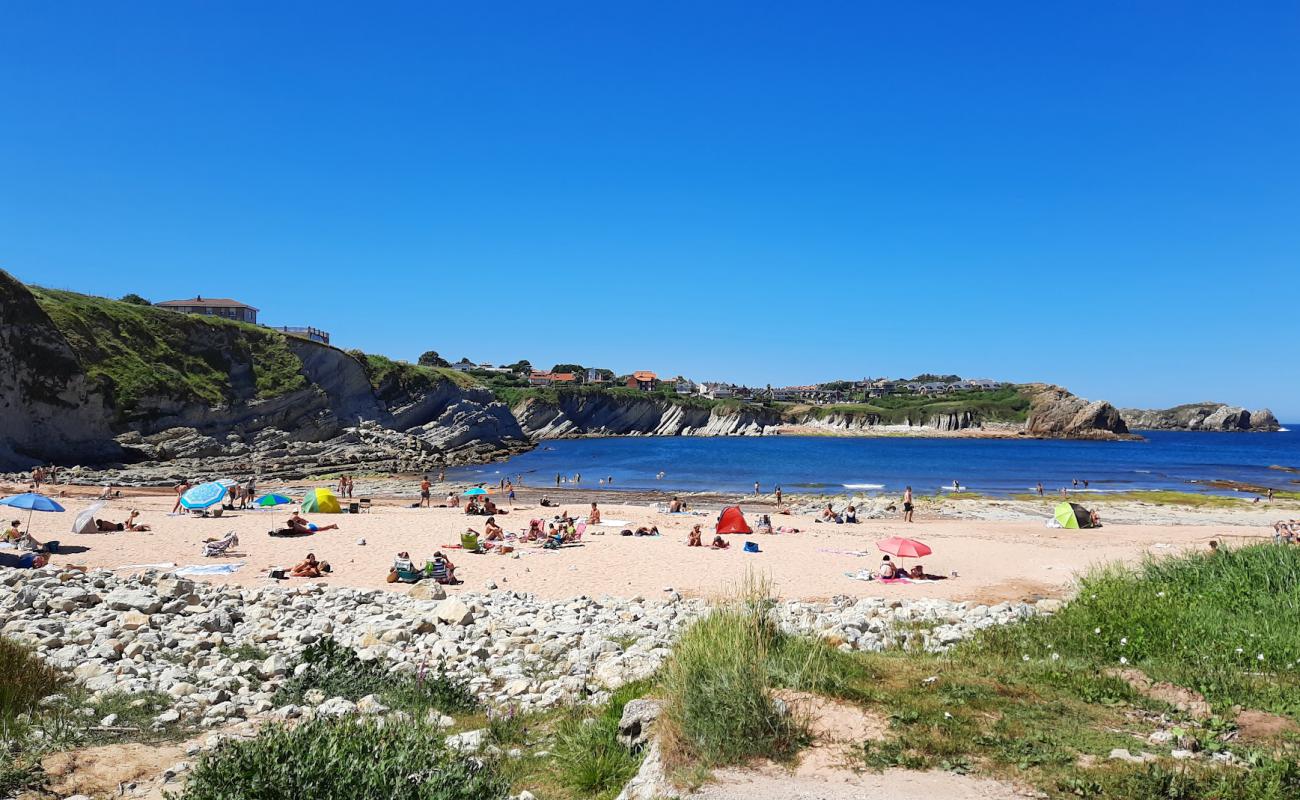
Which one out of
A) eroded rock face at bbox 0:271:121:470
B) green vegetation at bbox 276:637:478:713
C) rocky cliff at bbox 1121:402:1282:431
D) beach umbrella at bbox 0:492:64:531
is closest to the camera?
green vegetation at bbox 276:637:478:713

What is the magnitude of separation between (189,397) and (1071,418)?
452 feet

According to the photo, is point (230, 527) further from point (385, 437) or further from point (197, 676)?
point (385, 437)

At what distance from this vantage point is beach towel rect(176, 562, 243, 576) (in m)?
16.3

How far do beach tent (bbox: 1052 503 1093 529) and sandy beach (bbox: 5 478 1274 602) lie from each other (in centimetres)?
71

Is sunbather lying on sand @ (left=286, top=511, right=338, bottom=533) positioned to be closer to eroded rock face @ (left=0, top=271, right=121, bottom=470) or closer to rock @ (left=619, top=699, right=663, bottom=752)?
rock @ (left=619, top=699, right=663, bottom=752)

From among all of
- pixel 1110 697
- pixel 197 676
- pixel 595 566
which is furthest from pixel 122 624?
pixel 1110 697

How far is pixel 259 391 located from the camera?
58625 millimetres

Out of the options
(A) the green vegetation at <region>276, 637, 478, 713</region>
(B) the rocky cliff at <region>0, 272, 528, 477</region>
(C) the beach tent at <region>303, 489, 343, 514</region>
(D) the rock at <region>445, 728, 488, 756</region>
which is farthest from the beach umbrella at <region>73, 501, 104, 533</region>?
(B) the rocky cliff at <region>0, 272, 528, 477</region>

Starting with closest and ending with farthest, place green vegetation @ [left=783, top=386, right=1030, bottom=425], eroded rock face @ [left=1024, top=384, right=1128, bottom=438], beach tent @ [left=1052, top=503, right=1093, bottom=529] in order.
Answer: beach tent @ [left=1052, top=503, right=1093, bottom=529], eroded rock face @ [left=1024, top=384, right=1128, bottom=438], green vegetation @ [left=783, top=386, right=1030, bottom=425]

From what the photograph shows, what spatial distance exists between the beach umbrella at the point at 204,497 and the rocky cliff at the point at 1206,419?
199m

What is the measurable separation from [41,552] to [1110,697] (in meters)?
20.9

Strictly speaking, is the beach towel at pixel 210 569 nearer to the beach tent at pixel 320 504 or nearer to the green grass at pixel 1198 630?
the beach tent at pixel 320 504

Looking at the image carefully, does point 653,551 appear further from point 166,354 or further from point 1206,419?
point 1206,419

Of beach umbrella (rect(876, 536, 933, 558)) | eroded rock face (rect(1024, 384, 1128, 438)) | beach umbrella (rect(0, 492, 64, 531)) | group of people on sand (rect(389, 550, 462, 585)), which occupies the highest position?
eroded rock face (rect(1024, 384, 1128, 438))
